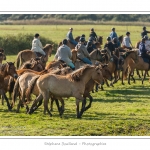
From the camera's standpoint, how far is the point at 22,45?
4169cm

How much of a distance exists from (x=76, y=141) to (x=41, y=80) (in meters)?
3.15

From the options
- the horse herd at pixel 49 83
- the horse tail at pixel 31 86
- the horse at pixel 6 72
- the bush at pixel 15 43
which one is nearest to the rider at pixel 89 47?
the horse herd at pixel 49 83

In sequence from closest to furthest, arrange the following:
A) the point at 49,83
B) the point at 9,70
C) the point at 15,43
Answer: the point at 49,83 → the point at 9,70 → the point at 15,43

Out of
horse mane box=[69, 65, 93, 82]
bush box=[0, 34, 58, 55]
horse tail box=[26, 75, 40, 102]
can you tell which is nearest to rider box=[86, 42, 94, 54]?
horse tail box=[26, 75, 40, 102]

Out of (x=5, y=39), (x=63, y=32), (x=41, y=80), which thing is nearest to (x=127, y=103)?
(x=41, y=80)

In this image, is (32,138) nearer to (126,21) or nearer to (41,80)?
(41,80)

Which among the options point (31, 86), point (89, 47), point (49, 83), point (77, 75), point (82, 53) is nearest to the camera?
point (49, 83)

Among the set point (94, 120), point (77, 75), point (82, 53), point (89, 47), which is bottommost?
point (94, 120)

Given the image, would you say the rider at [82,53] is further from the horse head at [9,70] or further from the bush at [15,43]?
the bush at [15,43]

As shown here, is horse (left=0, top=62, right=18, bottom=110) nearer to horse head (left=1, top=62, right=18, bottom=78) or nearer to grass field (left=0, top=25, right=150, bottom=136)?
horse head (left=1, top=62, right=18, bottom=78)

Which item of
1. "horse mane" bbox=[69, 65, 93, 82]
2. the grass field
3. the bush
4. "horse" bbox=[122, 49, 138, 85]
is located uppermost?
the bush

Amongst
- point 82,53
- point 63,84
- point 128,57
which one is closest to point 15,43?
point 128,57

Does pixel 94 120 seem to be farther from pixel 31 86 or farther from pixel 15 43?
pixel 15 43

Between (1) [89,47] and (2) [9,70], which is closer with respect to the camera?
(2) [9,70]
